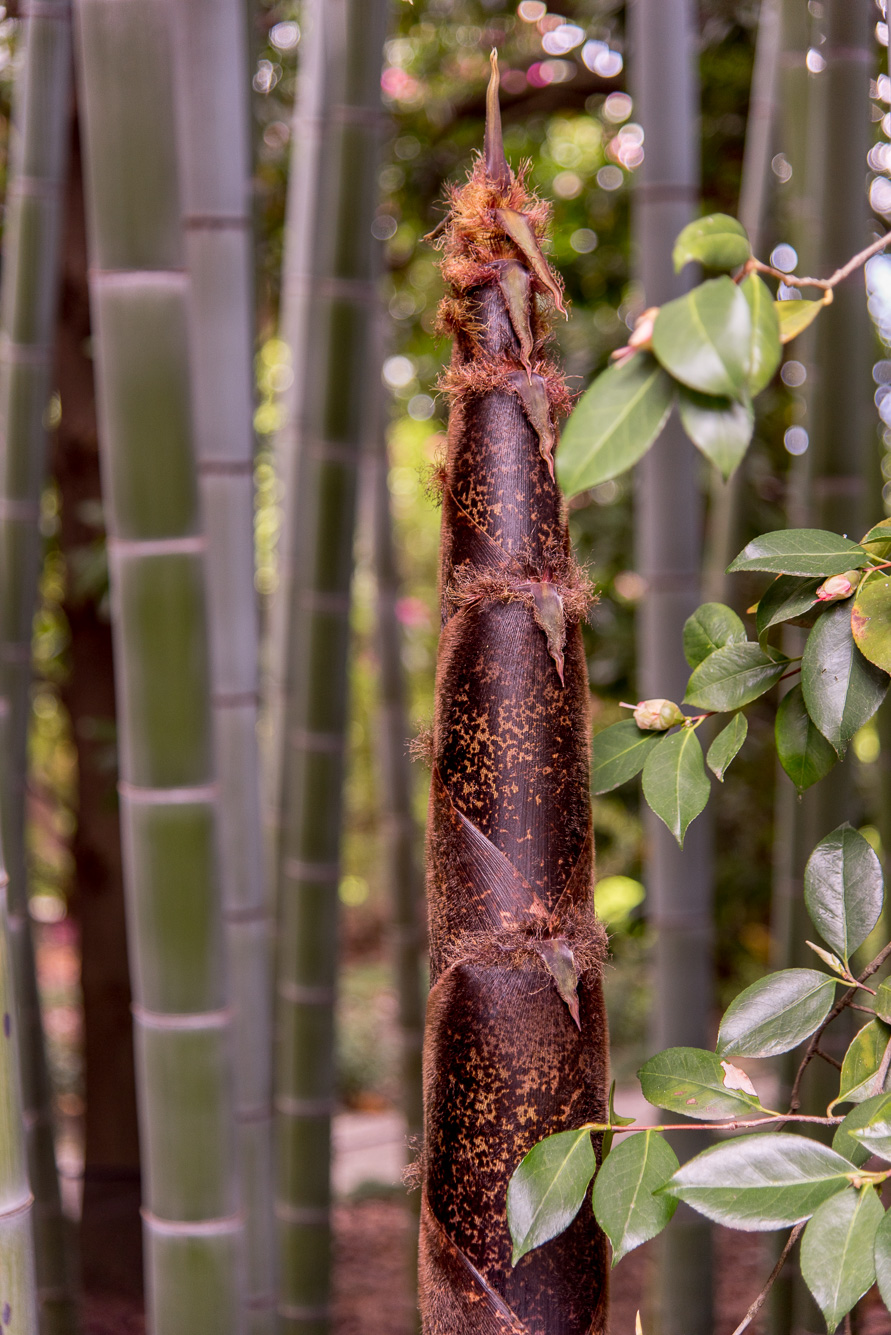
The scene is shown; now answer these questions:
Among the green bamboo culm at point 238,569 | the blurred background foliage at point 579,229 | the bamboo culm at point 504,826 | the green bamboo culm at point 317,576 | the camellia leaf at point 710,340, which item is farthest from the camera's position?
the blurred background foliage at point 579,229

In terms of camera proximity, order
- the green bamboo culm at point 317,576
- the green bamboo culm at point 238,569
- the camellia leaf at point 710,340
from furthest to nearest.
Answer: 1. the green bamboo culm at point 317,576
2. the green bamboo culm at point 238,569
3. the camellia leaf at point 710,340

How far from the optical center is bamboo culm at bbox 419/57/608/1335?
0.51 meters

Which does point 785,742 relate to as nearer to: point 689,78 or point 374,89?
point 689,78

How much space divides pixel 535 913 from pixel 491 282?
0.29 meters

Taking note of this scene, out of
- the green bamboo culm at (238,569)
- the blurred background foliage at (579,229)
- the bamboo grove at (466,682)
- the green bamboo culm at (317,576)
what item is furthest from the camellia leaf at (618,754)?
the blurred background foliage at (579,229)

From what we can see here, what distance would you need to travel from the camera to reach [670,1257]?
165 cm

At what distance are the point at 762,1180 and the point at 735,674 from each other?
24 cm

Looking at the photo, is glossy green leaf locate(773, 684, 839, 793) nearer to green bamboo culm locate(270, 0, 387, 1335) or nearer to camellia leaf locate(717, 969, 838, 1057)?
camellia leaf locate(717, 969, 838, 1057)

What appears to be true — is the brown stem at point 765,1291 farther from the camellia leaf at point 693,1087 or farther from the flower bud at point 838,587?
the flower bud at point 838,587

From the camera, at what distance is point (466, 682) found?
1.73ft

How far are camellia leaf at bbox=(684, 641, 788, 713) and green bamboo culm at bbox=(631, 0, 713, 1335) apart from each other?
0.95m

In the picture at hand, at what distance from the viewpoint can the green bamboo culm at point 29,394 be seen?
1757 mm

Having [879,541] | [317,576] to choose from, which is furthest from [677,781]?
[317,576]

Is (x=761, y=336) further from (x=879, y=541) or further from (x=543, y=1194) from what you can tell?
(x=543, y=1194)
